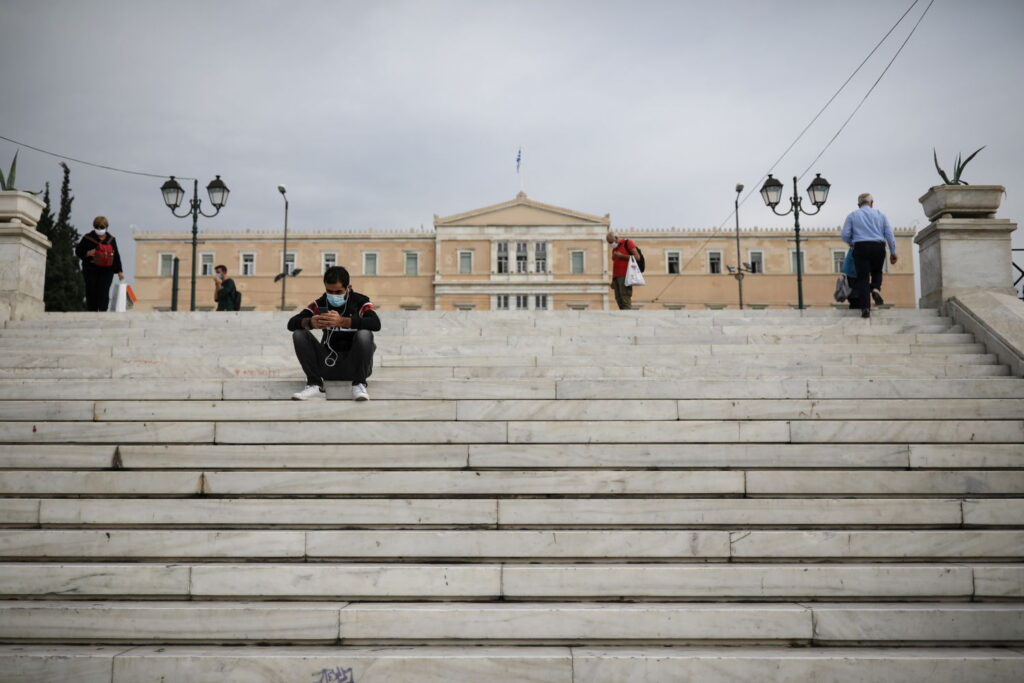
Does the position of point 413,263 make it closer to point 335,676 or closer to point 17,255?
point 17,255

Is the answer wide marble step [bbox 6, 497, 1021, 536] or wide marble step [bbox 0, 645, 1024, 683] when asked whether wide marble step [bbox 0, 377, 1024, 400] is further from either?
wide marble step [bbox 0, 645, 1024, 683]

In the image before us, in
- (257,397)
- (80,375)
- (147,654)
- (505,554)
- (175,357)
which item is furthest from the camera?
(175,357)

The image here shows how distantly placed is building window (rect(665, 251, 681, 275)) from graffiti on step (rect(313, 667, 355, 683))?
42.2m

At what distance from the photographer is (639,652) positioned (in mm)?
3516

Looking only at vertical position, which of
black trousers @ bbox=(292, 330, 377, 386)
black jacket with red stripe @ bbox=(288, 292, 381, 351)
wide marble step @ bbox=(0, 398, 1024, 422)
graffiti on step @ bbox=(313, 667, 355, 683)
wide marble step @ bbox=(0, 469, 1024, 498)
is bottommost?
graffiti on step @ bbox=(313, 667, 355, 683)

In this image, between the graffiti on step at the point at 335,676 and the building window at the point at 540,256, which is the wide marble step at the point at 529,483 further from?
the building window at the point at 540,256

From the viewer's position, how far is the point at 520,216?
44.6 m

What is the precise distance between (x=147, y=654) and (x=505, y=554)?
185cm

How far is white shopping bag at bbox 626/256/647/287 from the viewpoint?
11.0m

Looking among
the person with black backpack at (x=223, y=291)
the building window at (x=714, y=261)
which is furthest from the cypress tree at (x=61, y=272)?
the building window at (x=714, y=261)

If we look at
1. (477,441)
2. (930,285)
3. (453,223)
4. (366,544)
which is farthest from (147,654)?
(453,223)

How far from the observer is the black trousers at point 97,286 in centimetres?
986

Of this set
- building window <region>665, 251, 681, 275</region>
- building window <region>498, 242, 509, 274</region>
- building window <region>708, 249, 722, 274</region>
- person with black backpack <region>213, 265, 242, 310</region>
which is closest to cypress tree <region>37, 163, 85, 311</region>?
person with black backpack <region>213, 265, 242, 310</region>

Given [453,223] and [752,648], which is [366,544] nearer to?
[752,648]
